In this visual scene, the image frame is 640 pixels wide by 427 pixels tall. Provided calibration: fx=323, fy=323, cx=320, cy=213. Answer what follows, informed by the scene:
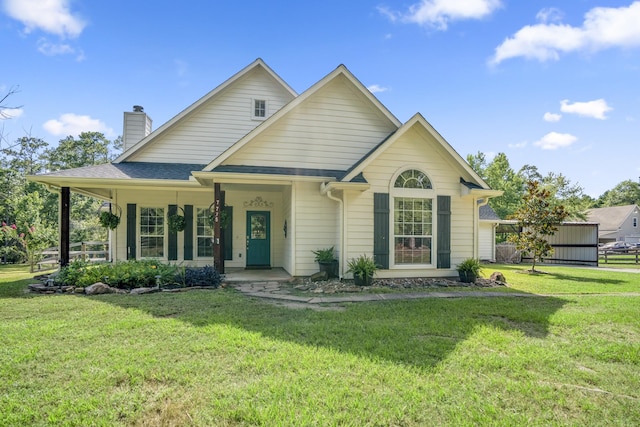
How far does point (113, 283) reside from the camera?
7.58 meters

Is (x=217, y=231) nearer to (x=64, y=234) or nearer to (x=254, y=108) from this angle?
(x=64, y=234)

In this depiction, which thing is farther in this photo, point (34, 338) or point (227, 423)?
point (34, 338)

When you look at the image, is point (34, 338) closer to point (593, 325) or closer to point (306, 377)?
point (306, 377)

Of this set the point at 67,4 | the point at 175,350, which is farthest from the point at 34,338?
the point at 67,4

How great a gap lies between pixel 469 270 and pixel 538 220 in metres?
5.77

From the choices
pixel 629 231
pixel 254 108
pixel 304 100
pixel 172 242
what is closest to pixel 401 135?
pixel 304 100

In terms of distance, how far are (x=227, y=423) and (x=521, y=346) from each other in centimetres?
370

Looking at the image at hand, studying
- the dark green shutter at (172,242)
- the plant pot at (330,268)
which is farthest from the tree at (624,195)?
the dark green shutter at (172,242)

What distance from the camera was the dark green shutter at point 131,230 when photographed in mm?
11477

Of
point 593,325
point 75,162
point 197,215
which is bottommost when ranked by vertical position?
point 593,325

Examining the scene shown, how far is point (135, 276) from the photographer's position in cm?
768

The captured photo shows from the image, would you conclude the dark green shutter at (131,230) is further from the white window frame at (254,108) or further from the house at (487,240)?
the house at (487,240)

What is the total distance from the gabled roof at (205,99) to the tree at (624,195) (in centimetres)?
6411

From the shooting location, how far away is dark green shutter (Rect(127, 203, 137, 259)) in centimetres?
1148
